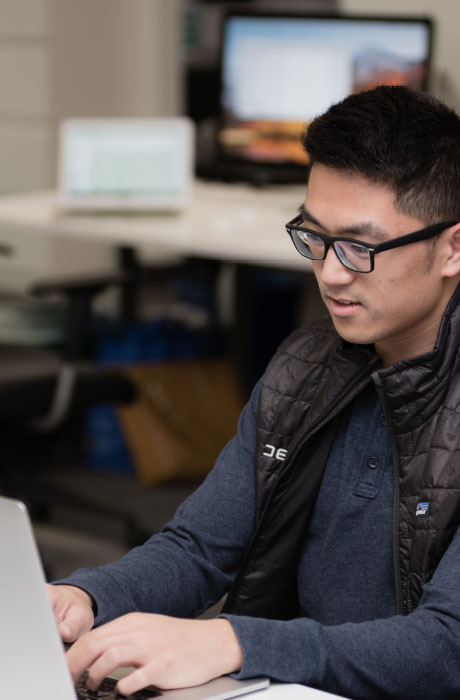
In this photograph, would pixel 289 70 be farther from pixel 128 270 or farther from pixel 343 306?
pixel 343 306

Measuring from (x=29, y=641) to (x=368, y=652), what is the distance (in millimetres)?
365

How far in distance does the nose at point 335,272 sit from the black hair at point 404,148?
0.29 ft

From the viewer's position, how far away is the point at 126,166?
3246mm

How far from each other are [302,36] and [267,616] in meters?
2.27

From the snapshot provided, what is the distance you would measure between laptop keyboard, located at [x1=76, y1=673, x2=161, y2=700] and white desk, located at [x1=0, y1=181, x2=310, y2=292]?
1.75 metres

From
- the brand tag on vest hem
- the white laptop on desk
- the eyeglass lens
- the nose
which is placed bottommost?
the brand tag on vest hem

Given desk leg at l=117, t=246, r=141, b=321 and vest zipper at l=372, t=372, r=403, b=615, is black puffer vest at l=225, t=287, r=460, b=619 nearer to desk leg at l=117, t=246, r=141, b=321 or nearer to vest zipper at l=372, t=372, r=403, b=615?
vest zipper at l=372, t=372, r=403, b=615

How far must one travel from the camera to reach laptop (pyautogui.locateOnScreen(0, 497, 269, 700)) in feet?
2.80

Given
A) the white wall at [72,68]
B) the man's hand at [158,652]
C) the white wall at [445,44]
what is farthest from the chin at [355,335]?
the white wall at [72,68]

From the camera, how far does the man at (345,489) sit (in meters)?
1.08

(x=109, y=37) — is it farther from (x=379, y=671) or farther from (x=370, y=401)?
(x=379, y=671)

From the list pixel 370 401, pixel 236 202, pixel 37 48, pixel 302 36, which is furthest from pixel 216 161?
pixel 370 401

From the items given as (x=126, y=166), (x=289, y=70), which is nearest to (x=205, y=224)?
(x=126, y=166)

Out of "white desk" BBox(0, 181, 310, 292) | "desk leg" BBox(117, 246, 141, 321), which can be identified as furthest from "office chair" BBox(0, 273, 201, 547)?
"desk leg" BBox(117, 246, 141, 321)
